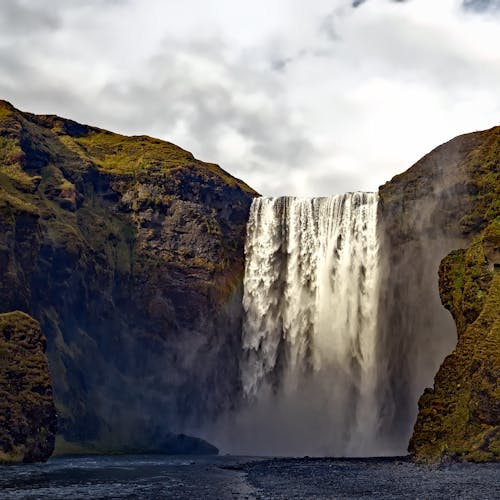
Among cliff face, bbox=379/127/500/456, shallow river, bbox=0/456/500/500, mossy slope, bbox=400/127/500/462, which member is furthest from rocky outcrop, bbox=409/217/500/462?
cliff face, bbox=379/127/500/456

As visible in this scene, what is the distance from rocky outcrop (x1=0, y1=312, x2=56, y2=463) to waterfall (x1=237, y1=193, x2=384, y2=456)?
104ft

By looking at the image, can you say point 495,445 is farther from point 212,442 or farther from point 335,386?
point 212,442

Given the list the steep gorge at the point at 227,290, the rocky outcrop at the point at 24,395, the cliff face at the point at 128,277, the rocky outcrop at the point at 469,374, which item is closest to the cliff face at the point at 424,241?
the steep gorge at the point at 227,290

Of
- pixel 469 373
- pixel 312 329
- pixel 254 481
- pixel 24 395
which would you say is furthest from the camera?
pixel 312 329

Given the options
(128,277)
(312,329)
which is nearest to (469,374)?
(312,329)

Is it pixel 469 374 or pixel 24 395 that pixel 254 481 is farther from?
pixel 24 395

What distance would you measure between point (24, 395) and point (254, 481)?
1257 inches

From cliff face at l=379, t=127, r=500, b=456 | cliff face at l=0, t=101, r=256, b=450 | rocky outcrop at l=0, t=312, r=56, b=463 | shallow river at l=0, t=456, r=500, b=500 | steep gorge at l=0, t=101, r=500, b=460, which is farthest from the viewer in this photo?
cliff face at l=0, t=101, r=256, b=450

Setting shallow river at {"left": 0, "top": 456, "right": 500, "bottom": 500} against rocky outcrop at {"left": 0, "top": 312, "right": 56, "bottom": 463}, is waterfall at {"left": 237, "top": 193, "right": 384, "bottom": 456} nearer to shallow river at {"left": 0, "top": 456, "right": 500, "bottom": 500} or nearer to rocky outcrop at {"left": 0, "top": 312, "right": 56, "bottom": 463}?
shallow river at {"left": 0, "top": 456, "right": 500, "bottom": 500}

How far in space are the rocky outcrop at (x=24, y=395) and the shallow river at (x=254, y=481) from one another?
20.7 feet

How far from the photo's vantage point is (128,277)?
103875mm

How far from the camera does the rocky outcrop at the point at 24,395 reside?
64812 mm

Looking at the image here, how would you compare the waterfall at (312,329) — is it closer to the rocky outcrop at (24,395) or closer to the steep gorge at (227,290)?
the steep gorge at (227,290)

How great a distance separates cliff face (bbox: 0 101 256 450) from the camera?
9156 cm
